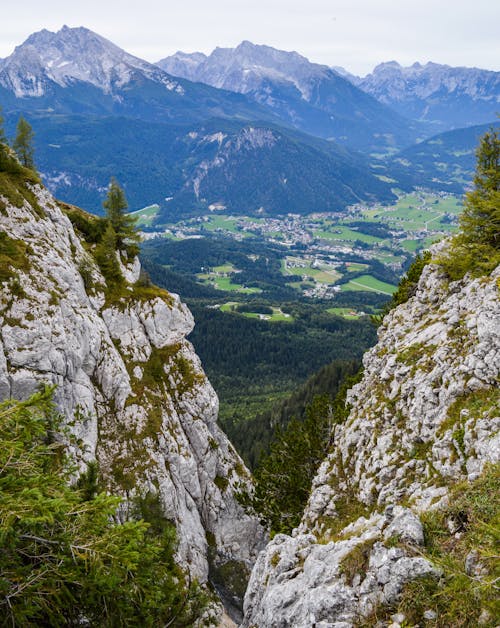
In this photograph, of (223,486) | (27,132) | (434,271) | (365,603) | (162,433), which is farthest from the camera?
(27,132)

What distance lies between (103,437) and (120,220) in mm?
31807

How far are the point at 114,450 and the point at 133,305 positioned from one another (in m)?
19.0

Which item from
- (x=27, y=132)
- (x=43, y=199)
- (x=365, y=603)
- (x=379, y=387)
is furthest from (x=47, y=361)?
(x=27, y=132)

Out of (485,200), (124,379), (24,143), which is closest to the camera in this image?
(485,200)

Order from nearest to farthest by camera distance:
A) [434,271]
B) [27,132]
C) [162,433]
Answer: [434,271], [162,433], [27,132]

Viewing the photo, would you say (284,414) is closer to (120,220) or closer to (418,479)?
(120,220)

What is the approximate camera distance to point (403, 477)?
2498 cm

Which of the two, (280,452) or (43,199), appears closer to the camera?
(280,452)

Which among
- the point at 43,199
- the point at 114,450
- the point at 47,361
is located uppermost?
the point at 43,199

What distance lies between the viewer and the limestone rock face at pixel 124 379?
38669 mm

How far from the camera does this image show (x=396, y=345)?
36.5 metres

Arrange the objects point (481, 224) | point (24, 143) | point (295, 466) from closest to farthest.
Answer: point (481, 224) < point (295, 466) < point (24, 143)

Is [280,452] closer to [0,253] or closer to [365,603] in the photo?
[365,603]

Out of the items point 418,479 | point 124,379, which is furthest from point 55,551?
point 124,379
